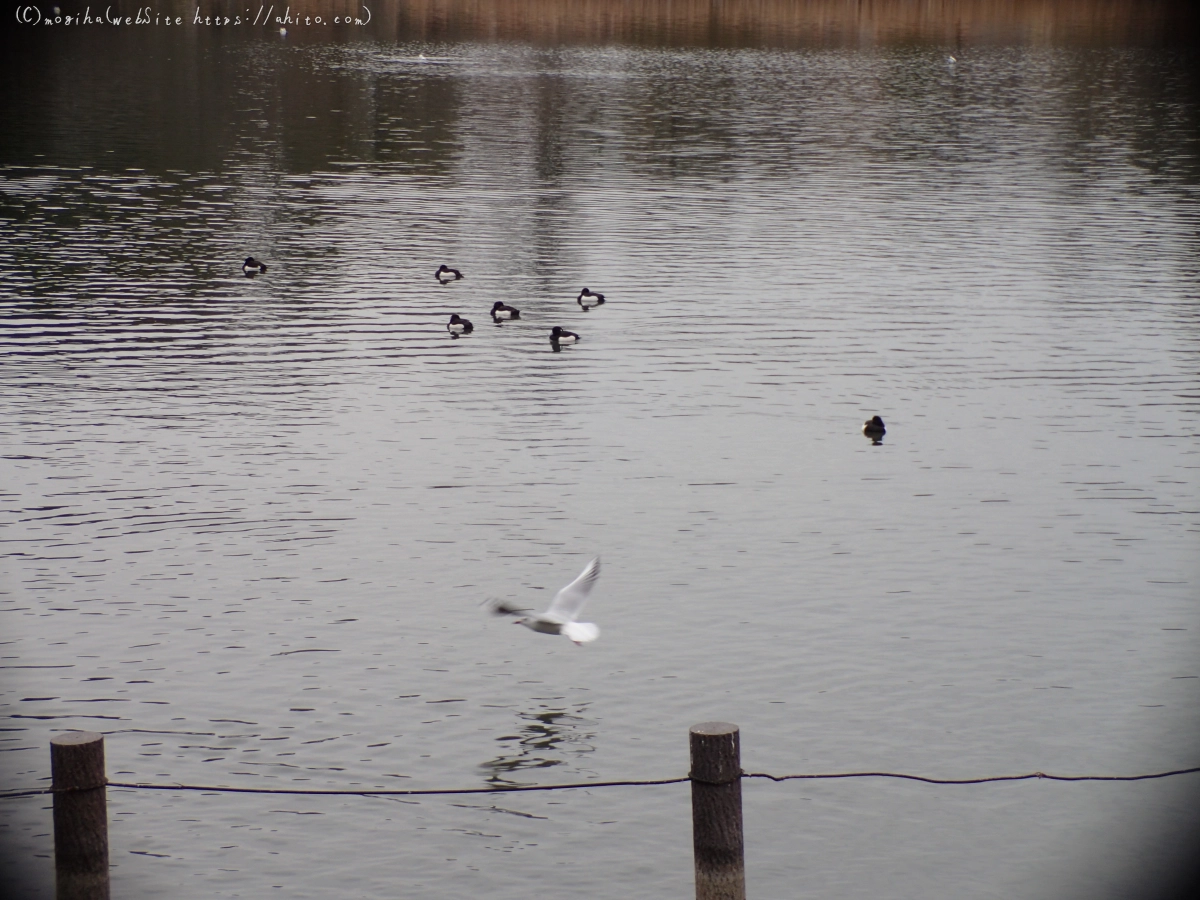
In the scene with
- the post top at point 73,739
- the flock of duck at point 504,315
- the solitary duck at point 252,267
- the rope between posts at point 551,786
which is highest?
the solitary duck at point 252,267

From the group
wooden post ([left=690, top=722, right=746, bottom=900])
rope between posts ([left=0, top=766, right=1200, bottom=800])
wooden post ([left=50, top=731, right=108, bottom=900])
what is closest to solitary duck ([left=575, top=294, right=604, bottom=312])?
rope between posts ([left=0, top=766, right=1200, bottom=800])

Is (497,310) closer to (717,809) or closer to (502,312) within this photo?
(502,312)

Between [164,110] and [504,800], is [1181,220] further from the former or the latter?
[164,110]

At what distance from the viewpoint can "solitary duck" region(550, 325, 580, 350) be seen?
3112 cm

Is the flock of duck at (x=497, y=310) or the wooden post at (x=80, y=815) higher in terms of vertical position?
the flock of duck at (x=497, y=310)

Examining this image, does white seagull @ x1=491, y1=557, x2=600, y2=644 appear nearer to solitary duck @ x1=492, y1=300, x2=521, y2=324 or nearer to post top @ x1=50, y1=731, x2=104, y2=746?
post top @ x1=50, y1=731, x2=104, y2=746

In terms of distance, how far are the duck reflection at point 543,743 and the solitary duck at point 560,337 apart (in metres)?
16.1

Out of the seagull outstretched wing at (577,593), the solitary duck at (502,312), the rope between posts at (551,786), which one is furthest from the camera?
the solitary duck at (502,312)

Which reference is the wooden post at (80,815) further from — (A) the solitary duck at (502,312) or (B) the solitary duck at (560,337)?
(A) the solitary duck at (502,312)

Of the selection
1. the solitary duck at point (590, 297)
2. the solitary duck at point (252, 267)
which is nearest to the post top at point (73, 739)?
the solitary duck at point (590, 297)

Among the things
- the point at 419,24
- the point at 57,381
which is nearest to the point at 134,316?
the point at 57,381

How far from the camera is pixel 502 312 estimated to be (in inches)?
1316

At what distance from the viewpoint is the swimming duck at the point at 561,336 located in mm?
31141

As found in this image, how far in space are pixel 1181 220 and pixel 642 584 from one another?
1217 inches
